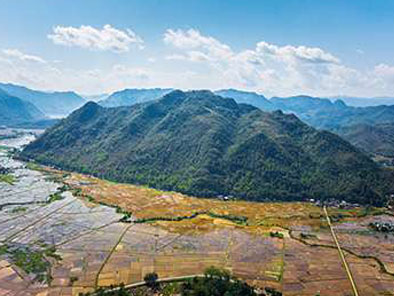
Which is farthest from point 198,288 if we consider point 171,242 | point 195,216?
point 195,216

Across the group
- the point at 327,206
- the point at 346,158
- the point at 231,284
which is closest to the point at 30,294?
the point at 231,284

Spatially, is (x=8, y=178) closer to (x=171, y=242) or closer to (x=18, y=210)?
(x=18, y=210)

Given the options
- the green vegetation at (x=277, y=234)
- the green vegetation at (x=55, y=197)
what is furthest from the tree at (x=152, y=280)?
the green vegetation at (x=55, y=197)

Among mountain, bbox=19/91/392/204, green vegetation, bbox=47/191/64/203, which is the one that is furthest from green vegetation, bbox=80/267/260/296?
mountain, bbox=19/91/392/204

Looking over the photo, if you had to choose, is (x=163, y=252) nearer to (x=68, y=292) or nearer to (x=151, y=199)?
(x=68, y=292)

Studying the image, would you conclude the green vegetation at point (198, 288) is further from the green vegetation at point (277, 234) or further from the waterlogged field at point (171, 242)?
the green vegetation at point (277, 234)

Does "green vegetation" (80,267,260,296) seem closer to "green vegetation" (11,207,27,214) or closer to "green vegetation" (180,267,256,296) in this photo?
"green vegetation" (180,267,256,296)

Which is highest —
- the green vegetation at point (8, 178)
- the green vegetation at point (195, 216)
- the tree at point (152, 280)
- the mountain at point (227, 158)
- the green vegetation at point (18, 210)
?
the mountain at point (227, 158)
